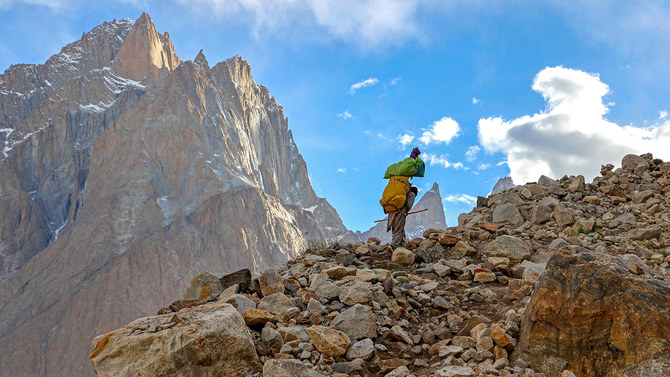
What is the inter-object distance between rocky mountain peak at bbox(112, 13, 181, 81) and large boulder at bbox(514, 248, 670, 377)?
146967 mm

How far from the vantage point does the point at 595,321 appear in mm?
3975

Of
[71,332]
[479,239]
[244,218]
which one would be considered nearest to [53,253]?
[71,332]

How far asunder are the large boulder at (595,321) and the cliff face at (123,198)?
280ft

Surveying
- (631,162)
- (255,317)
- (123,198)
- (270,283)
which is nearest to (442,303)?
(270,283)

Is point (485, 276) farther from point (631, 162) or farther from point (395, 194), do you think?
point (631, 162)

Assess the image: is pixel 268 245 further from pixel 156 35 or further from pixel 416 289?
pixel 416 289

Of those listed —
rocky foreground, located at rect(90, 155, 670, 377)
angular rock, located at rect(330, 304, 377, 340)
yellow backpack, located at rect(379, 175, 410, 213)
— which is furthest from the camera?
yellow backpack, located at rect(379, 175, 410, 213)

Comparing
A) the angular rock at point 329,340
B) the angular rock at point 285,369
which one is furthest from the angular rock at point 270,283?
the angular rock at point 285,369

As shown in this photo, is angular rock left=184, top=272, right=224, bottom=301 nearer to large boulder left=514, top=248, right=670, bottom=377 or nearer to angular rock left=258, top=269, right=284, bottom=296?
angular rock left=258, top=269, right=284, bottom=296

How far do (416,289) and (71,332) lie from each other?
8960 centimetres

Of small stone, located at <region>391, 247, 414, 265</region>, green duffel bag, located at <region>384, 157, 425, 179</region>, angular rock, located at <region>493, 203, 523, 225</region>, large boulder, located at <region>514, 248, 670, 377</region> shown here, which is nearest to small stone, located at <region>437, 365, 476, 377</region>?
large boulder, located at <region>514, 248, 670, 377</region>

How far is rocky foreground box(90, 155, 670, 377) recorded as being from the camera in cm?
393

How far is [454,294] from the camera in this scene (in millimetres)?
6531

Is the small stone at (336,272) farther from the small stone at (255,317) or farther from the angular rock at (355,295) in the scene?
the small stone at (255,317)
